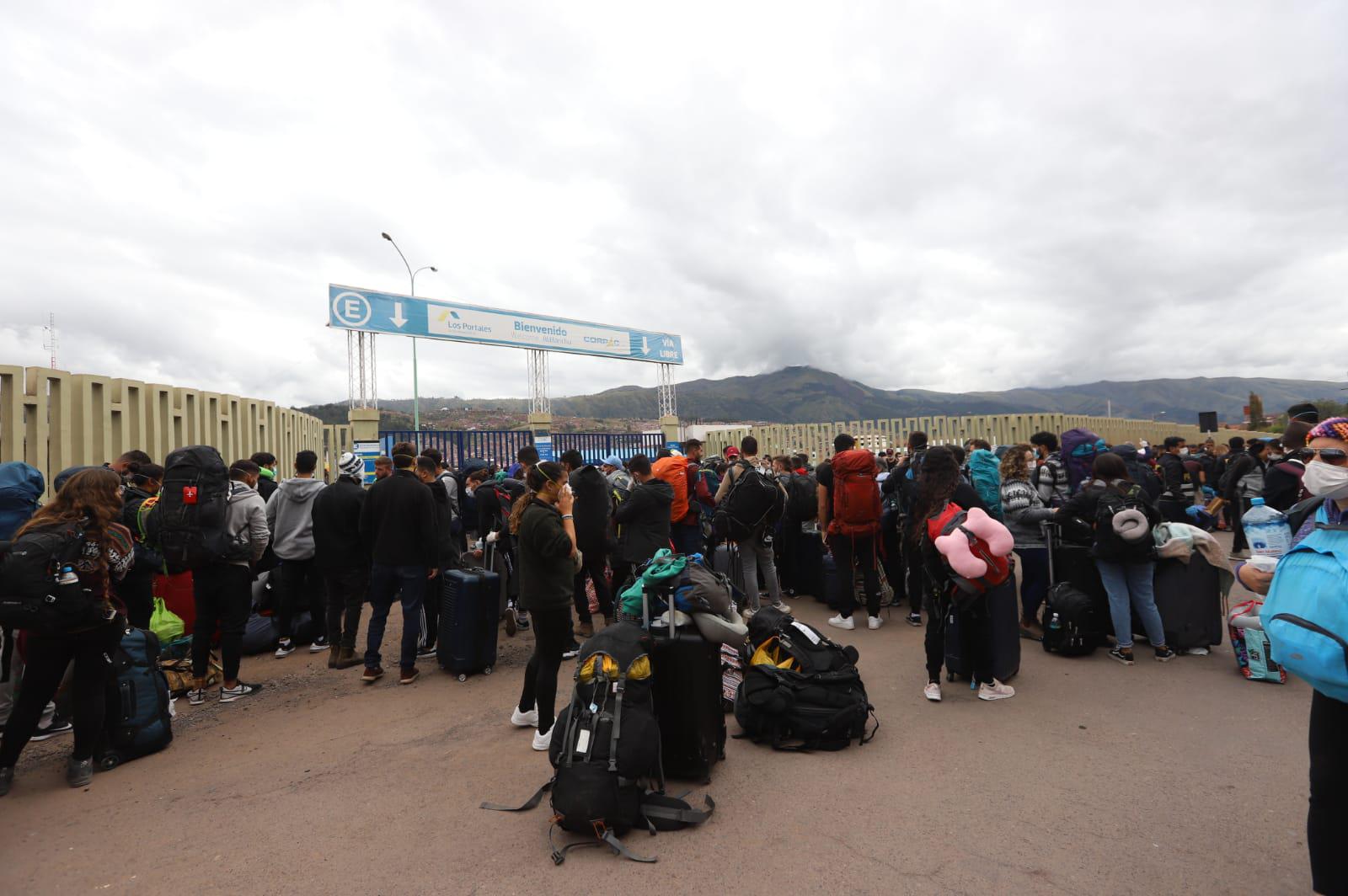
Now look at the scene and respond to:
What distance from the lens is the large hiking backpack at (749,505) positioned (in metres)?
6.56

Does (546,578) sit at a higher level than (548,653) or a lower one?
higher

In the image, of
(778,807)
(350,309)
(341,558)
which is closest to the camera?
(778,807)

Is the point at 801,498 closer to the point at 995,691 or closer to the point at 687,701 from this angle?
the point at 995,691

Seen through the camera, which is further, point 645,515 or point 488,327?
point 488,327

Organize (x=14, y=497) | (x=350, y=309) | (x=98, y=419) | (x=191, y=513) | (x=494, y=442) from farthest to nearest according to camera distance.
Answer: (x=350, y=309) < (x=494, y=442) < (x=98, y=419) < (x=191, y=513) < (x=14, y=497)

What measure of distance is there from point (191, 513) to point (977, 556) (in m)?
5.67

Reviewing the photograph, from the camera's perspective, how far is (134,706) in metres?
4.07

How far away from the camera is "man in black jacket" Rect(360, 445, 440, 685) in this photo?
5.32 meters

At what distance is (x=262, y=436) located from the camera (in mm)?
10836

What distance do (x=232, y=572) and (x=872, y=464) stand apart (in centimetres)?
553

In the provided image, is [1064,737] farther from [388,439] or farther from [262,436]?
[388,439]

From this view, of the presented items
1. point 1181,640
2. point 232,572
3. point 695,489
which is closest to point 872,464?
point 695,489

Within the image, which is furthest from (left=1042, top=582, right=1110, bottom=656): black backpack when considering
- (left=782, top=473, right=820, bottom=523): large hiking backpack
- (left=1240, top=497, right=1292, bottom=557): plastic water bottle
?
(left=782, top=473, right=820, bottom=523): large hiking backpack

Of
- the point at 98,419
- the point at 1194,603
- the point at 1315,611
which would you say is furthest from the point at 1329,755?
the point at 98,419
